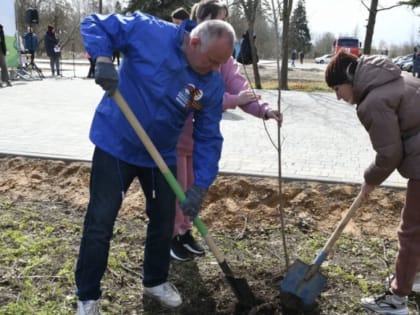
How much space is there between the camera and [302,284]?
2.87 metres

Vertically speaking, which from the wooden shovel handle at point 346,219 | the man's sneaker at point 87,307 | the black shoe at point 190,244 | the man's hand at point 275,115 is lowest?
the black shoe at point 190,244

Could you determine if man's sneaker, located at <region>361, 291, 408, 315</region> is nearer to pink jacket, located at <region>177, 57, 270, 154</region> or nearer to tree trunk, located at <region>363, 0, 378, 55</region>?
pink jacket, located at <region>177, 57, 270, 154</region>

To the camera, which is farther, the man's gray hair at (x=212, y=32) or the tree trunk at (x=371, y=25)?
the tree trunk at (x=371, y=25)

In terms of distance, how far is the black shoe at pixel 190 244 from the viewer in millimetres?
3576

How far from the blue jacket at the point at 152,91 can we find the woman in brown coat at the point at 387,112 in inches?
26.7

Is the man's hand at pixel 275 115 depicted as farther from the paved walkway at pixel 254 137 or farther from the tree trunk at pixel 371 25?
the tree trunk at pixel 371 25

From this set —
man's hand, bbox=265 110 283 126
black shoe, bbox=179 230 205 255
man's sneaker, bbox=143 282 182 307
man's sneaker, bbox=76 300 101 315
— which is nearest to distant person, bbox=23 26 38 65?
black shoe, bbox=179 230 205 255

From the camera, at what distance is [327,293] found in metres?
3.11

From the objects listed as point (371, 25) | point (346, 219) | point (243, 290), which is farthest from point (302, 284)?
point (371, 25)

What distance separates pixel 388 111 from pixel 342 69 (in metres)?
0.33

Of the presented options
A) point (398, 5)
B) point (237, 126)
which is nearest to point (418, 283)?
point (237, 126)

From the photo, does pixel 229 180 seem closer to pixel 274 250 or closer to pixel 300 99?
pixel 274 250

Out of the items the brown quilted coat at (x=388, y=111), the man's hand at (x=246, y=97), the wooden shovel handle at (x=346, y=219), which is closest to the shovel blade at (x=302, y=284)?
the wooden shovel handle at (x=346, y=219)

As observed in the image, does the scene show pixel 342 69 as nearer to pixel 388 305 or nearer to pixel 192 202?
pixel 192 202
